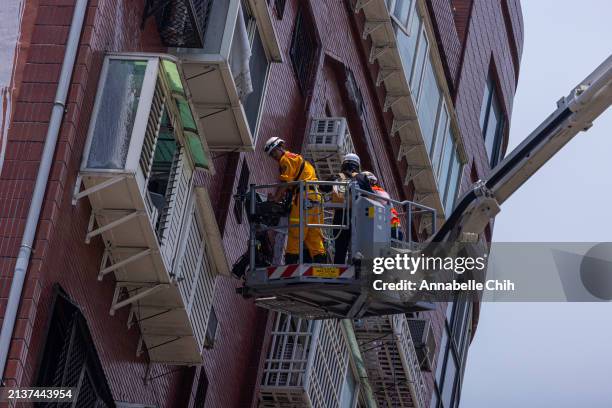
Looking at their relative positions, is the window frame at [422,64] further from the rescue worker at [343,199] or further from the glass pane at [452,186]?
the rescue worker at [343,199]

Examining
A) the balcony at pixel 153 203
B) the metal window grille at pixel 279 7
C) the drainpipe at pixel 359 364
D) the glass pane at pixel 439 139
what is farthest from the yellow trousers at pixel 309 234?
the glass pane at pixel 439 139

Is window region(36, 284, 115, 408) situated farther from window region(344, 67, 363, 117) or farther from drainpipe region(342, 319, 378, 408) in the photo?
window region(344, 67, 363, 117)

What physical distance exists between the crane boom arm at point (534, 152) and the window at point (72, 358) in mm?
5783

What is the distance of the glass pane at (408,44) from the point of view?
36.8 m

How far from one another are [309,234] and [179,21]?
3.40 m

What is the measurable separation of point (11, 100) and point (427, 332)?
21.6 m

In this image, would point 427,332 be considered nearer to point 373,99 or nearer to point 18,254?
point 373,99

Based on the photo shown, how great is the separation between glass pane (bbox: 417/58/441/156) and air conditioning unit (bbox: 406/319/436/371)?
4357 millimetres

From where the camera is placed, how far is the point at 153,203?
893 inches

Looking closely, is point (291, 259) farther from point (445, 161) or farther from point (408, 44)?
point (445, 161)

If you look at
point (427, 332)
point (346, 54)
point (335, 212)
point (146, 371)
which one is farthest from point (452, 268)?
point (427, 332)

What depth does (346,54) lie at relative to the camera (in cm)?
3441

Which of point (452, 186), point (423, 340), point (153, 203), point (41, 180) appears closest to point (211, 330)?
point (153, 203)

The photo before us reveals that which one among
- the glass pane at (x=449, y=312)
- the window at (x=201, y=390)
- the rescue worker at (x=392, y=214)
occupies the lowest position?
the window at (x=201, y=390)
